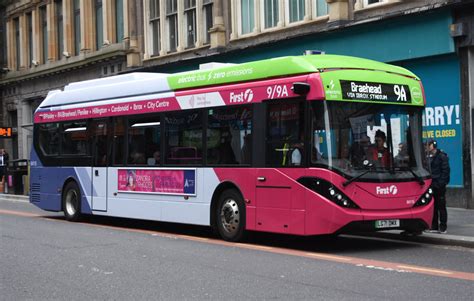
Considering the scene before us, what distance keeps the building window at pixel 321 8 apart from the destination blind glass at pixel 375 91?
9414 millimetres

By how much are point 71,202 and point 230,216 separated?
20.8 ft

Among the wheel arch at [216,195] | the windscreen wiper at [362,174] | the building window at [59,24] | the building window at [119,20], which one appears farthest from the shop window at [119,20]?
the windscreen wiper at [362,174]

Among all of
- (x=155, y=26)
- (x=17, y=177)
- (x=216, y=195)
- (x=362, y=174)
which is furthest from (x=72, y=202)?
(x=155, y=26)

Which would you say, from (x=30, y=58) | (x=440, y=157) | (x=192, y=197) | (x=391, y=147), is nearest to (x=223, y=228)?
(x=192, y=197)

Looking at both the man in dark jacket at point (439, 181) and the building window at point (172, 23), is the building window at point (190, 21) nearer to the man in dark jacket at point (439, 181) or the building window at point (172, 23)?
the building window at point (172, 23)

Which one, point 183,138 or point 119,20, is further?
point 119,20

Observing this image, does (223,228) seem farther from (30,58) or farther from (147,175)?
(30,58)

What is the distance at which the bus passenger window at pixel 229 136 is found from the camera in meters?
11.9

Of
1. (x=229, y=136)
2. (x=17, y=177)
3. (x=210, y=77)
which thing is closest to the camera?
(x=229, y=136)

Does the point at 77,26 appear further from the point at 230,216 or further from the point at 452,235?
the point at 452,235

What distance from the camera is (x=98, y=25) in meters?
33.2

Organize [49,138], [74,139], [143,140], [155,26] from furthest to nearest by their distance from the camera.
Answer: [155,26]
[49,138]
[74,139]
[143,140]

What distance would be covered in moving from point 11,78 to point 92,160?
25821mm

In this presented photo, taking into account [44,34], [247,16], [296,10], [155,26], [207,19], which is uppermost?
[44,34]
